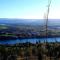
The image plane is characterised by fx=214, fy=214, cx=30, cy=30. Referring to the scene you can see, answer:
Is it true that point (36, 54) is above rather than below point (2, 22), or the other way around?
below

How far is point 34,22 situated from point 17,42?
5.07 feet

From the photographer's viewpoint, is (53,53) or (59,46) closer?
(53,53)

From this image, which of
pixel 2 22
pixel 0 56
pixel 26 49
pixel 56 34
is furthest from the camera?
pixel 56 34

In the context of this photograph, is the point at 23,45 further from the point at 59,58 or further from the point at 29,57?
the point at 59,58

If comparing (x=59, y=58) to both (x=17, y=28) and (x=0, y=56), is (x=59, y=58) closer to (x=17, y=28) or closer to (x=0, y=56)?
(x=0, y=56)

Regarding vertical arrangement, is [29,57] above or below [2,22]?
below

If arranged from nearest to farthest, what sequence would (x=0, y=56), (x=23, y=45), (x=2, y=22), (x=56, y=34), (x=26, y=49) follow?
1. (x=0, y=56)
2. (x=26, y=49)
3. (x=23, y=45)
4. (x=2, y=22)
5. (x=56, y=34)

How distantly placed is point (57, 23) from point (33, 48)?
9.71 ft

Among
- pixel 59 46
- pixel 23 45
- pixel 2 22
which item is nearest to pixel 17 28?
pixel 2 22

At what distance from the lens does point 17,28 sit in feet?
34.4

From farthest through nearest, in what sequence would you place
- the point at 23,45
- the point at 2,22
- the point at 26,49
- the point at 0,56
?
the point at 2,22, the point at 23,45, the point at 26,49, the point at 0,56

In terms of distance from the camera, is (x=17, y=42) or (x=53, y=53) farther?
(x=17, y=42)

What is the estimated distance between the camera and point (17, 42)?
31.3ft

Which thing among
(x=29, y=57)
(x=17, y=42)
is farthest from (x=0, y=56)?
(x=17, y=42)
